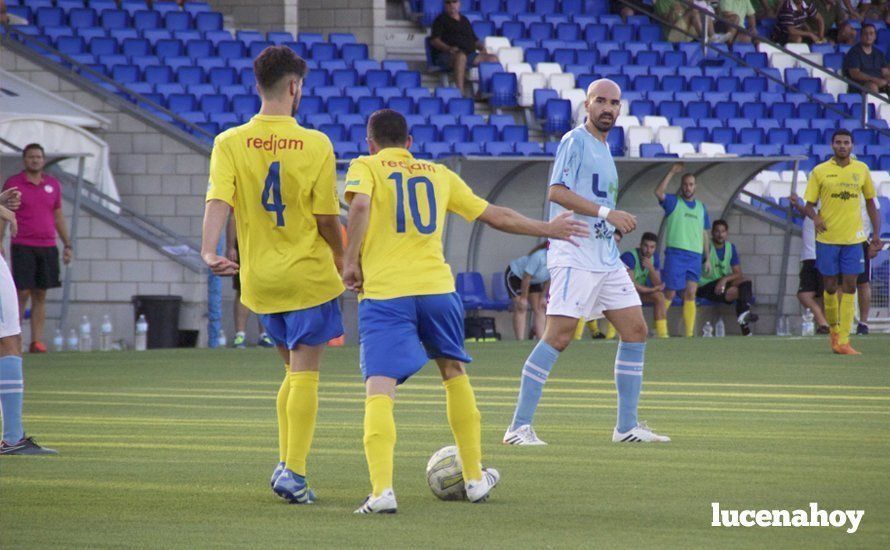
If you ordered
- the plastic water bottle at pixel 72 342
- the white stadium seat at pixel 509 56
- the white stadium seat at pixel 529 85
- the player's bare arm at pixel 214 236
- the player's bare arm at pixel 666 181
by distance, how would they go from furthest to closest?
the white stadium seat at pixel 509 56 < the white stadium seat at pixel 529 85 < the player's bare arm at pixel 666 181 < the plastic water bottle at pixel 72 342 < the player's bare arm at pixel 214 236

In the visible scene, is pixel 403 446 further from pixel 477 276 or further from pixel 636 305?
pixel 477 276

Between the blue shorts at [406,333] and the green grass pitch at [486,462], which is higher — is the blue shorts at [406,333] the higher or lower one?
the higher one

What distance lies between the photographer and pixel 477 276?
21531 millimetres

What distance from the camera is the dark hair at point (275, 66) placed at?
23.4 ft

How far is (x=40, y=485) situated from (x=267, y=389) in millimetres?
5850

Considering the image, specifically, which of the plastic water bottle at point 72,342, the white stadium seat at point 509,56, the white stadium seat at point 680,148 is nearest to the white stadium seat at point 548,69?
the white stadium seat at point 509,56

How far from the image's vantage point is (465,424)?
23.4ft

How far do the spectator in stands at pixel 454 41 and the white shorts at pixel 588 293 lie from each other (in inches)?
662

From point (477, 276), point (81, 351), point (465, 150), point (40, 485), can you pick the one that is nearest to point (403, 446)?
point (40, 485)

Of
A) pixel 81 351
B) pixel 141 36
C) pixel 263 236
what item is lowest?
pixel 81 351

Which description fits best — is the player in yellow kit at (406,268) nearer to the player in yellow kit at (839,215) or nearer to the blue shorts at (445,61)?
the player in yellow kit at (839,215)

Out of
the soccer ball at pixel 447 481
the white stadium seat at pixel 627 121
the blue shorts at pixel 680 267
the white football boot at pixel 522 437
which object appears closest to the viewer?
the soccer ball at pixel 447 481

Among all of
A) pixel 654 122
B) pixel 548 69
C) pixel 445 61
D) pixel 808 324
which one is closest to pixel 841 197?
pixel 808 324

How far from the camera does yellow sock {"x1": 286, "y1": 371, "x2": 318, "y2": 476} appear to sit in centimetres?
708
